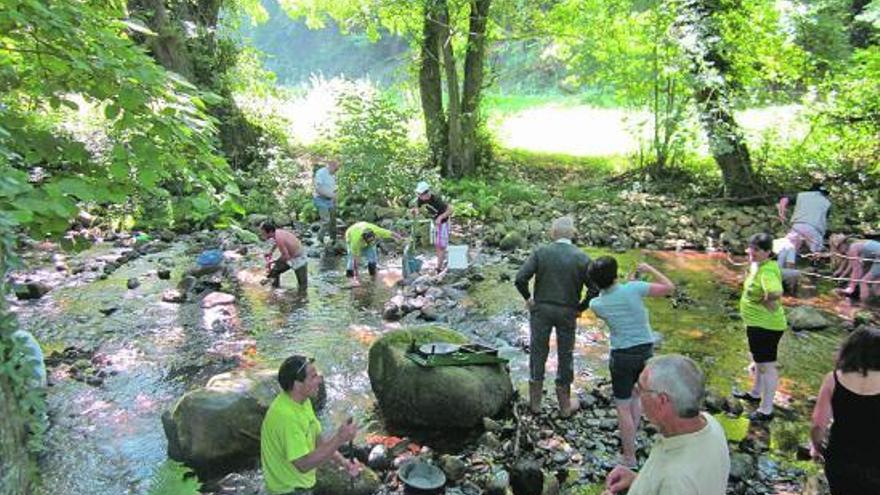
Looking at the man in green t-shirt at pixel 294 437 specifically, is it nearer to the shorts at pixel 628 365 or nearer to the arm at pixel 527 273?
the shorts at pixel 628 365

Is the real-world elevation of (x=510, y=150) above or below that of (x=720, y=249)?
above

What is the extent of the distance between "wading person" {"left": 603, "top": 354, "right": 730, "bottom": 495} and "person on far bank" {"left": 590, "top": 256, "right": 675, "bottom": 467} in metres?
3.05

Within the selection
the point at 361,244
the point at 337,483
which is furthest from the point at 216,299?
the point at 337,483

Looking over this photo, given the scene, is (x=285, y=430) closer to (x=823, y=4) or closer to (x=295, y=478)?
(x=295, y=478)

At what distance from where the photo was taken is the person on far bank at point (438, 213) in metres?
11.8

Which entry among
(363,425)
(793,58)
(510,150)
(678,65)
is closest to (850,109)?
(793,58)

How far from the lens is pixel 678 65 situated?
16922mm

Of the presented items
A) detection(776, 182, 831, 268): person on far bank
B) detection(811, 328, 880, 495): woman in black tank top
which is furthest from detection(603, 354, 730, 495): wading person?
detection(776, 182, 831, 268): person on far bank

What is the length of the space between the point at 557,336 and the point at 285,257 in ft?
A: 20.4

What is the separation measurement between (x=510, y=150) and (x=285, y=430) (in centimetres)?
1928

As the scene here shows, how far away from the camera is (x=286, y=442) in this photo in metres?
4.48

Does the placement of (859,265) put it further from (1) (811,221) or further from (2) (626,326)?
(2) (626,326)

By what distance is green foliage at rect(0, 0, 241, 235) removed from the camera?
12.4 ft

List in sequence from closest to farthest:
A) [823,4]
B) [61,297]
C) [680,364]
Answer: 1. [680,364]
2. [61,297]
3. [823,4]
